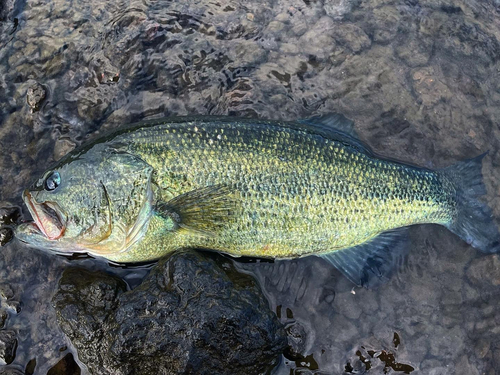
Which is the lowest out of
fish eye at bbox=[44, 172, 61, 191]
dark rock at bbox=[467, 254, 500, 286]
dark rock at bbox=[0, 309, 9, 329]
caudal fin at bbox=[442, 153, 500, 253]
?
dark rock at bbox=[0, 309, 9, 329]

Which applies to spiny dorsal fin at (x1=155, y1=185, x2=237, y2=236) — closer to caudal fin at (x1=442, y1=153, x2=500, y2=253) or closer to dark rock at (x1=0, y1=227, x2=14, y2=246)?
dark rock at (x1=0, y1=227, x2=14, y2=246)

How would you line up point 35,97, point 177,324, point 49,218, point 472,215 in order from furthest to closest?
point 35,97 < point 472,215 < point 49,218 < point 177,324

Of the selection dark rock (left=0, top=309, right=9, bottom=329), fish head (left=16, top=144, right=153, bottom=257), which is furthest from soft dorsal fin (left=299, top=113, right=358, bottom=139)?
Answer: dark rock (left=0, top=309, right=9, bottom=329)

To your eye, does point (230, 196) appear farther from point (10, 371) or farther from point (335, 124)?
point (10, 371)

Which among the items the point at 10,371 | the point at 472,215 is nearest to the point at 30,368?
the point at 10,371

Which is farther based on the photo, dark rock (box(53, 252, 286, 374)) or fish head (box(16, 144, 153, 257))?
fish head (box(16, 144, 153, 257))

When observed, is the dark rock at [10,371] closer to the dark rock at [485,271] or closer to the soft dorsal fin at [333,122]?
the soft dorsal fin at [333,122]

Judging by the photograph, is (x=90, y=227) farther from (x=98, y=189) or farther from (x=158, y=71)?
(x=158, y=71)
